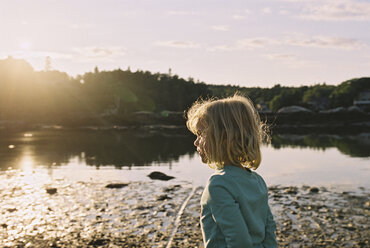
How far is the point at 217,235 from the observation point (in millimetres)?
2365

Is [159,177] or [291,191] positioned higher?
[291,191]

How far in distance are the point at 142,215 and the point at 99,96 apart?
81100mm

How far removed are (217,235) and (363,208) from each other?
436 inches

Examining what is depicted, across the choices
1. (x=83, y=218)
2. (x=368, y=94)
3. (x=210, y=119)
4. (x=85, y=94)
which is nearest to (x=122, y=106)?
(x=85, y=94)

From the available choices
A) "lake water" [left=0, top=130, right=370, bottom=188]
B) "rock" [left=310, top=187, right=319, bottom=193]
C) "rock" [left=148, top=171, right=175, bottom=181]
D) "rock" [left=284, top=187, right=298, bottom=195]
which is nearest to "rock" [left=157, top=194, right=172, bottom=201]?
"lake water" [left=0, top=130, right=370, bottom=188]

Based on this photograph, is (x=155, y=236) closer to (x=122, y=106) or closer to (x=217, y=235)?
(x=217, y=235)

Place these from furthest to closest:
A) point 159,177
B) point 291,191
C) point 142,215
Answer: point 159,177 < point 291,191 < point 142,215

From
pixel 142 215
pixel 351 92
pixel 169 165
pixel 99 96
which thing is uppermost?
pixel 351 92

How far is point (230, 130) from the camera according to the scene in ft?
7.97

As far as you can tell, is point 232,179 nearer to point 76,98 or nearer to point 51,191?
point 51,191

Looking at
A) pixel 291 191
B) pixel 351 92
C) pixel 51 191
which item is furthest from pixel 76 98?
pixel 351 92

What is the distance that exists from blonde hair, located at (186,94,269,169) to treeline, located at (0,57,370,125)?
188ft

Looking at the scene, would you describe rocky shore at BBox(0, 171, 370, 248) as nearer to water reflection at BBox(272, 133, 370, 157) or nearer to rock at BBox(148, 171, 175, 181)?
rock at BBox(148, 171, 175, 181)

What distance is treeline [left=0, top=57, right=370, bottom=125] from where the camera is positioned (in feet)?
254
